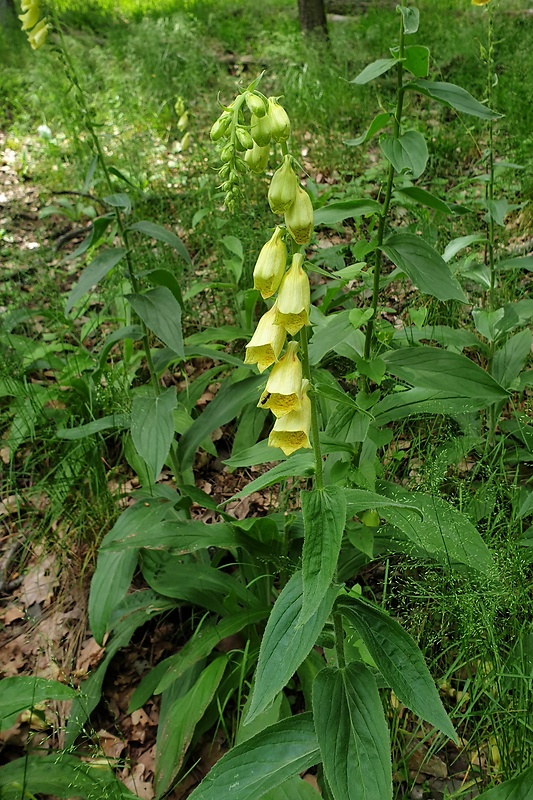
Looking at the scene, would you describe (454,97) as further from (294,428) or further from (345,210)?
(294,428)

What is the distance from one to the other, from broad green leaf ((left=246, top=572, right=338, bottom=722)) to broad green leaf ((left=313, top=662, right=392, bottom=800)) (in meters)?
0.20

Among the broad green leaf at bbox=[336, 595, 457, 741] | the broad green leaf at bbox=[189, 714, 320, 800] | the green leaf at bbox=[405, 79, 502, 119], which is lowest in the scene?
the broad green leaf at bbox=[189, 714, 320, 800]

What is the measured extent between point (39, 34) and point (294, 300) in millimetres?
2067

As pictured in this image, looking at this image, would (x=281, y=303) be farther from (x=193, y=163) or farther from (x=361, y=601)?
(x=193, y=163)

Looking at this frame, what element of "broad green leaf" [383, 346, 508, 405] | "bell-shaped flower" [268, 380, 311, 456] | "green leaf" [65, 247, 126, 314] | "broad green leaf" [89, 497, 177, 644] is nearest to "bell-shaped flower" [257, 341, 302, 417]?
"bell-shaped flower" [268, 380, 311, 456]

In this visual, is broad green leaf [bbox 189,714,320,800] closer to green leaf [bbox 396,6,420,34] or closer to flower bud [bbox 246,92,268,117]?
flower bud [bbox 246,92,268,117]

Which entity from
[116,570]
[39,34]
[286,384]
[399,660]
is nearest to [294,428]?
[286,384]

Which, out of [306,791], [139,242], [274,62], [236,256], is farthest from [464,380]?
[274,62]

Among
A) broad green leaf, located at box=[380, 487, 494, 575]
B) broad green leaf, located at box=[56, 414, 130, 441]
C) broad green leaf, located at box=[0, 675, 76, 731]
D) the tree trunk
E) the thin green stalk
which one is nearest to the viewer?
broad green leaf, located at box=[380, 487, 494, 575]

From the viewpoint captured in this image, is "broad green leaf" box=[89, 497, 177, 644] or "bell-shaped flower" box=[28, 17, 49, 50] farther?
"bell-shaped flower" box=[28, 17, 49, 50]

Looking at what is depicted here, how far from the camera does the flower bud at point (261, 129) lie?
121cm

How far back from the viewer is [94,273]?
7.54 ft

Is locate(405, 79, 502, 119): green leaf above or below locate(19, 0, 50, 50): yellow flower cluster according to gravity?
below

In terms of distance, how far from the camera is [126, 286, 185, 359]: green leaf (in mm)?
2242
